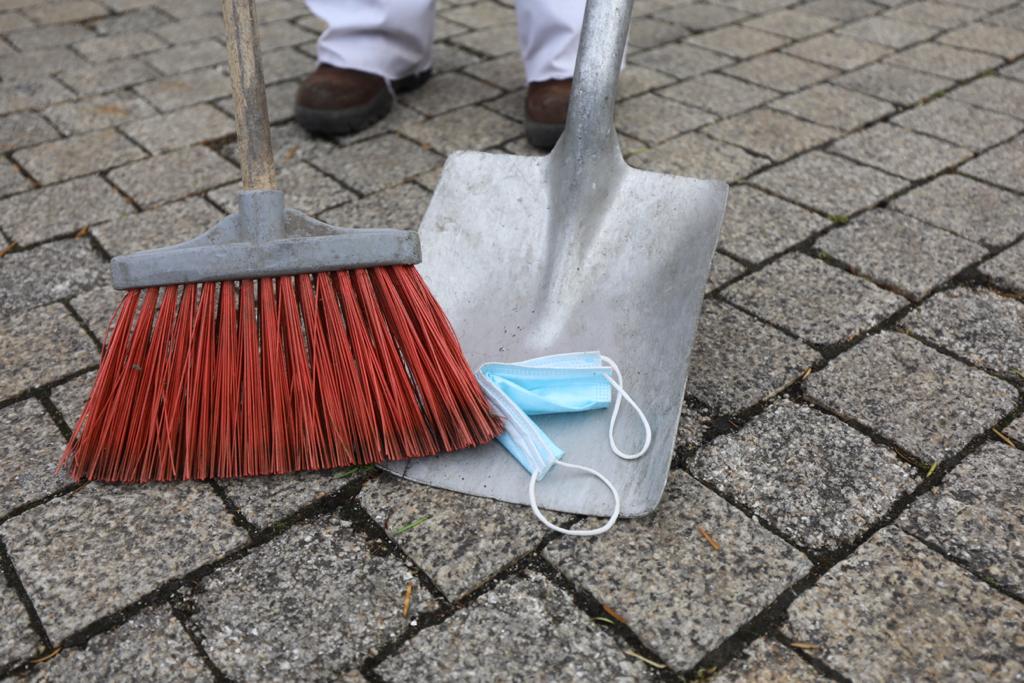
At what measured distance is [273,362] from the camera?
157cm

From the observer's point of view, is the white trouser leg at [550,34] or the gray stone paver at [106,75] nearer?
the white trouser leg at [550,34]

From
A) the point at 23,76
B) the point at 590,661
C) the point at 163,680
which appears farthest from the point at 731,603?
the point at 23,76

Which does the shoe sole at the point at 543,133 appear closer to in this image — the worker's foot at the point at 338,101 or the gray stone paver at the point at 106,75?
the worker's foot at the point at 338,101

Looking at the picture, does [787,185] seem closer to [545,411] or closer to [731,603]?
[545,411]

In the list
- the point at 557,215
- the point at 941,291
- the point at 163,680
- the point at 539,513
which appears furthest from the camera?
the point at 941,291

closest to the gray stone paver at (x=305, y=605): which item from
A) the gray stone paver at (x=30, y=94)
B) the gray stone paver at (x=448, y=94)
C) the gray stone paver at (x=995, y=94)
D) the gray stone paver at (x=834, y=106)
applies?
the gray stone paver at (x=448, y=94)

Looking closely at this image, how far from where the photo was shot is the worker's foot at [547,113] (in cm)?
287

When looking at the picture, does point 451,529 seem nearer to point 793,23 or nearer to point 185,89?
point 185,89

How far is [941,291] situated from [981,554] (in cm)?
89

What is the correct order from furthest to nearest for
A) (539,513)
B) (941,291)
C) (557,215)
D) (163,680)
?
1. (941,291)
2. (557,215)
3. (539,513)
4. (163,680)

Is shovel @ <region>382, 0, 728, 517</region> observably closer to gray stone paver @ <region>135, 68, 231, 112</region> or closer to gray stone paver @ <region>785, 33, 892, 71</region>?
gray stone paver @ <region>135, 68, 231, 112</region>

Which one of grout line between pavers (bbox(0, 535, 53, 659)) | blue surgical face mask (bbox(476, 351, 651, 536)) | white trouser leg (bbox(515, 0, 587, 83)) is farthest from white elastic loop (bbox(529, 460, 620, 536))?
white trouser leg (bbox(515, 0, 587, 83))

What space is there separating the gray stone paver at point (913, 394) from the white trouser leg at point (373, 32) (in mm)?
1837

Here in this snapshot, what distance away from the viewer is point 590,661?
1321 millimetres
